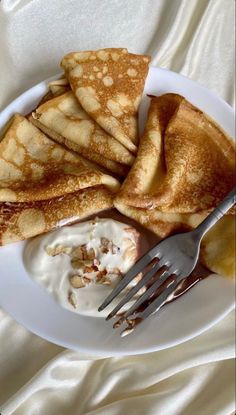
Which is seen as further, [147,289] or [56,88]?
[56,88]

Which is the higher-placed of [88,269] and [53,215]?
[53,215]

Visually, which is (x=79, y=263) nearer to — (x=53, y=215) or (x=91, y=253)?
(x=91, y=253)

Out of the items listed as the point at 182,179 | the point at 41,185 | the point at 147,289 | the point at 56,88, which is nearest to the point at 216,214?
the point at 182,179

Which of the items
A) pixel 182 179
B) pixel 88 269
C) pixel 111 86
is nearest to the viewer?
pixel 88 269

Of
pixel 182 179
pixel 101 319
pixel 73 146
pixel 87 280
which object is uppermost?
pixel 73 146

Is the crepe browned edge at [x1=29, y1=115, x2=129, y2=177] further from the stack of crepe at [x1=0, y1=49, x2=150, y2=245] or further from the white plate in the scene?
the white plate

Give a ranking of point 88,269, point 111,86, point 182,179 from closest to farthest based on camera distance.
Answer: point 88,269 → point 182,179 → point 111,86

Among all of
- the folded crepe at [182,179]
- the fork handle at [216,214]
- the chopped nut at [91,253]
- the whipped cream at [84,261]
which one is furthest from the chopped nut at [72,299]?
the fork handle at [216,214]
